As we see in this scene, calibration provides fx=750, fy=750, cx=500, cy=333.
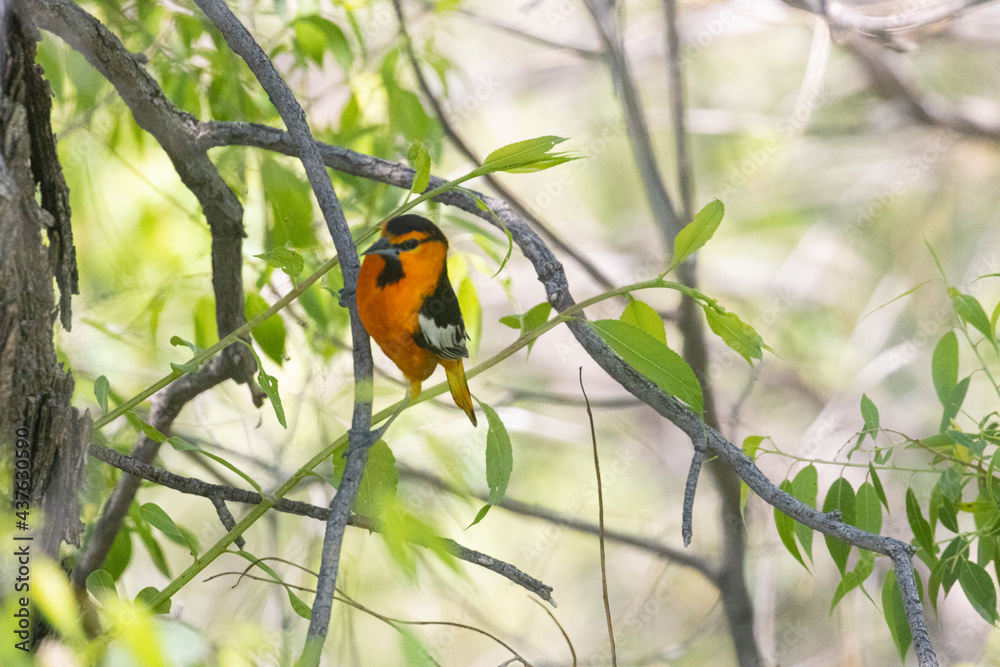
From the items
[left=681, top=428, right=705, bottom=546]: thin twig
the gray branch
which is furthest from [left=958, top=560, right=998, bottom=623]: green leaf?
[left=681, top=428, right=705, bottom=546]: thin twig

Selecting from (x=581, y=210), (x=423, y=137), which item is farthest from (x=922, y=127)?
(x=423, y=137)

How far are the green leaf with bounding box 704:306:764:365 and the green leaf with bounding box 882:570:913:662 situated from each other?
1.23 feet

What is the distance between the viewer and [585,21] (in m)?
2.79

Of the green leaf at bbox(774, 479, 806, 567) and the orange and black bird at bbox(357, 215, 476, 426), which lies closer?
the green leaf at bbox(774, 479, 806, 567)

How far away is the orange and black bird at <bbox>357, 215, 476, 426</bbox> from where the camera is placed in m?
0.94

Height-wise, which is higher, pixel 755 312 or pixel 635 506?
pixel 755 312

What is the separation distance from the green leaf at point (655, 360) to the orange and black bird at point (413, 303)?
0.36m

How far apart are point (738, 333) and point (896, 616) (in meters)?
0.45

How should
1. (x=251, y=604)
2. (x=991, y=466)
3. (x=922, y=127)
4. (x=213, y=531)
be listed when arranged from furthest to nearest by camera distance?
1. (x=922, y=127)
2. (x=213, y=531)
3. (x=251, y=604)
4. (x=991, y=466)

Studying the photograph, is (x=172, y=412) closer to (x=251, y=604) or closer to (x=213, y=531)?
(x=251, y=604)

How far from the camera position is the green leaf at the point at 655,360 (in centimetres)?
59

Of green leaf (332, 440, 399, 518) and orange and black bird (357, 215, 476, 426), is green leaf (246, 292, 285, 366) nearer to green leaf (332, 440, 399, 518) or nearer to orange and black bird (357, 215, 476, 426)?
orange and black bird (357, 215, 476, 426)

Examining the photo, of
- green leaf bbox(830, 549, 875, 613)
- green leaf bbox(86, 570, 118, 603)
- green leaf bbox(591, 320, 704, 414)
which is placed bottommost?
green leaf bbox(86, 570, 118, 603)

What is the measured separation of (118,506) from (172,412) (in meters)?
0.14
